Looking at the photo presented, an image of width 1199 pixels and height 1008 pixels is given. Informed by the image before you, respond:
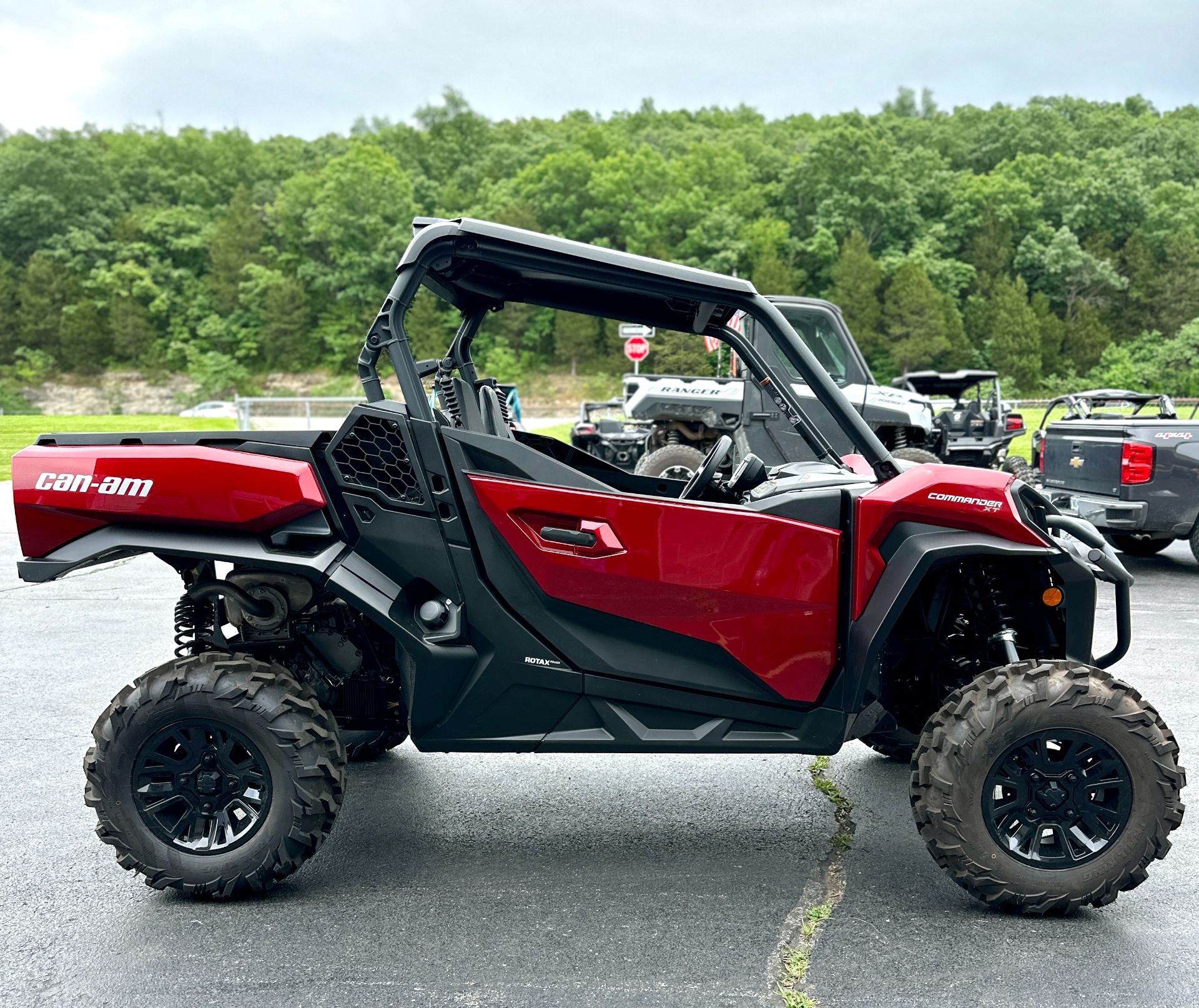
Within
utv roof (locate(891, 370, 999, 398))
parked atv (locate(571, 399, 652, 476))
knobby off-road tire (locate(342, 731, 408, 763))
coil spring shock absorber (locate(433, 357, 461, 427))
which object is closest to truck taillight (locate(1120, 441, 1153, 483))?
knobby off-road tire (locate(342, 731, 408, 763))

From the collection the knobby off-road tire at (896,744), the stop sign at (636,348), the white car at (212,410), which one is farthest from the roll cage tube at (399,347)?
the white car at (212,410)

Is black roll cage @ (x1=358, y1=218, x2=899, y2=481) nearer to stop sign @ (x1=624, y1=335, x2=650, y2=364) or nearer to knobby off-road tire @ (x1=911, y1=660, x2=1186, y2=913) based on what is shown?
knobby off-road tire @ (x1=911, y1=660, x2=1186, y2=913)

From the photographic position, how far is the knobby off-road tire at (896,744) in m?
4.31

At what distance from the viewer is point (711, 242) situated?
7919cm

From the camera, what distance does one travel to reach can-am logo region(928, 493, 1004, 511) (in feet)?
11.1

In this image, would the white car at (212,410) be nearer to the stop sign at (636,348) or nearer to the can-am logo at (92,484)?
the stop sign at (636,348)

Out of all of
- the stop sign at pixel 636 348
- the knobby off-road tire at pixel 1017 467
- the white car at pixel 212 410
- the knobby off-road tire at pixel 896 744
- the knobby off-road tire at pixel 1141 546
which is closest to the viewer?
the knobby off-road tire at pixel 896 744

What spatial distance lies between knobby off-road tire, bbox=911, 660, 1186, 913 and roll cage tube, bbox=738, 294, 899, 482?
2.59 ft

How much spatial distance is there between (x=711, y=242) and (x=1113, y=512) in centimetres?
7244

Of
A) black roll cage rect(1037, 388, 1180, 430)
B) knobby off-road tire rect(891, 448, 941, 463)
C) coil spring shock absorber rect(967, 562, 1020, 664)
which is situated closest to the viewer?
coil spring shock absorber rect(967, 562, 1020, 664)

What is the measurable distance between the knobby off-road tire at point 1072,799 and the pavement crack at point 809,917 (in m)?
0.40

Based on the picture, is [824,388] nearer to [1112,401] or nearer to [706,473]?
[706,473]

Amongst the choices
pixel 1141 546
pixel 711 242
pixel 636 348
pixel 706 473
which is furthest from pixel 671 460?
pixel 711 242

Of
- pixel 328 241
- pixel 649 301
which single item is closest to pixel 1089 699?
pixel 649 301
